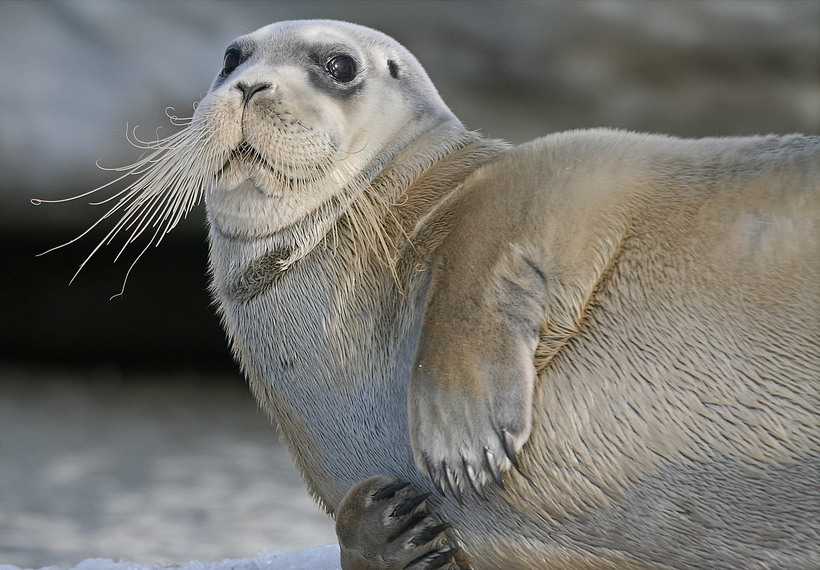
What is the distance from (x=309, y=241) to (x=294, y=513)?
47.1 inches

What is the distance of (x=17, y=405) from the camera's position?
3.41m

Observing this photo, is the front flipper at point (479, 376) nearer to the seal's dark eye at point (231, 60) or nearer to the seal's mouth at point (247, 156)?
the seal's mouth at point (247, 156)

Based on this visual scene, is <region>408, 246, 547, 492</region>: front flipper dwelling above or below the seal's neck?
below

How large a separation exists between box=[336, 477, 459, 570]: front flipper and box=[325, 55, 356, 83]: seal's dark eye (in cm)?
52

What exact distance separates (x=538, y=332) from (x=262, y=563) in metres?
0.81

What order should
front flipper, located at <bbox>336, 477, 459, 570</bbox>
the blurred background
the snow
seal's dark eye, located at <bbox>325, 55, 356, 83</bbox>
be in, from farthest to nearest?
1. the blurred background
2. the snow
3. seal's dark eye, located at <bbox>325, 55, 356, 83</bbox>
4. front flipper, located at <bbox>336, 477, 459, 570</bbox>

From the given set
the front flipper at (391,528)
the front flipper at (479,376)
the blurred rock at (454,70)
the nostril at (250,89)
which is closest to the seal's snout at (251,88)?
the nostril at (250,89)

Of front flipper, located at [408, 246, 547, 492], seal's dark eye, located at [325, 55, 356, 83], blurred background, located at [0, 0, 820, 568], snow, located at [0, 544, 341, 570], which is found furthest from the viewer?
blurred background, located at [0, 0, 820, 568]

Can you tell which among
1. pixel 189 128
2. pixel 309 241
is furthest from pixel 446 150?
pixel 189 128

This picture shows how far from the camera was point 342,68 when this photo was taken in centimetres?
129

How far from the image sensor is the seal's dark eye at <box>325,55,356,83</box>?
4.20 feet

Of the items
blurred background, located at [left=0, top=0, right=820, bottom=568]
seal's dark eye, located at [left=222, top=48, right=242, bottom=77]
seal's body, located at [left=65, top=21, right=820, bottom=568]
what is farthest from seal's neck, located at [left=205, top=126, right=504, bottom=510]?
blurred background, located at [left=0, top=0, right=820, bottom=568]

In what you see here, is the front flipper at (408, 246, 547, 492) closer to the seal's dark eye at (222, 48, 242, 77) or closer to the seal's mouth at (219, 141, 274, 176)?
the seal's mouth at (219, 141, 274, 176)

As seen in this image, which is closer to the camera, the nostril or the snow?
the nostril
